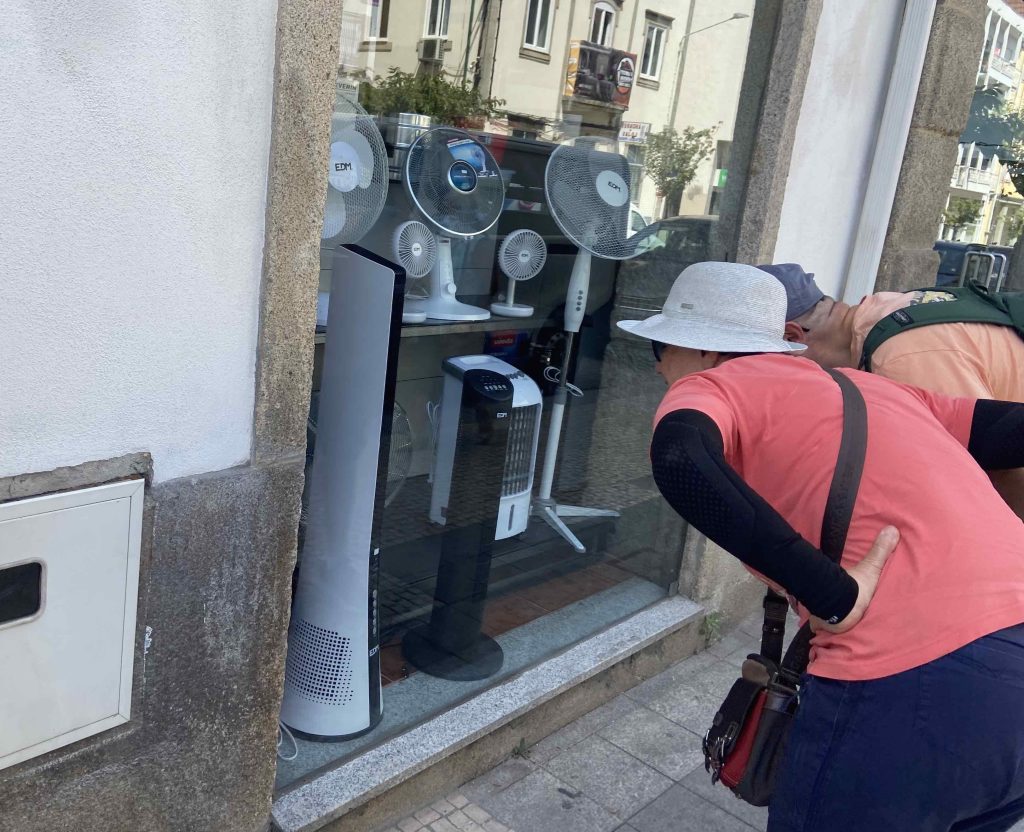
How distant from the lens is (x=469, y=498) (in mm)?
3434

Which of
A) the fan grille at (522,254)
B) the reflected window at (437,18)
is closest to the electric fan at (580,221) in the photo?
the fan grille at (522,254)

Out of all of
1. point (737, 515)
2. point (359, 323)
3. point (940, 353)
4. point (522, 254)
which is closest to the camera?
point (737, 515)

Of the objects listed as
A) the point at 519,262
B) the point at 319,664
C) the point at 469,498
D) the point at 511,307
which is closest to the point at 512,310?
the point at 511,307

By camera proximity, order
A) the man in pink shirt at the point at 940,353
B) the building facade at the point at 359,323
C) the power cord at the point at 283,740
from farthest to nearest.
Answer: the power cord at the point at 283,740 < the man in pink shirt at the point at 940,353 < the building facade at the point at 359,323

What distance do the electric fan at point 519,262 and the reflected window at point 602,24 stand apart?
746 millimetres

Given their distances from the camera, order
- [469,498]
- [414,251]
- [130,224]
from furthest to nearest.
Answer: [469,498], [414,251], [130,224]

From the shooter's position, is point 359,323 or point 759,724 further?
point 359,323

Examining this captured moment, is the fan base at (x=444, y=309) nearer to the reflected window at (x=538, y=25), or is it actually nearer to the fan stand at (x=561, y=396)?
the fan stand at (x=561, y=396)

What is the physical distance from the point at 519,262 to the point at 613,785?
193 centimetres

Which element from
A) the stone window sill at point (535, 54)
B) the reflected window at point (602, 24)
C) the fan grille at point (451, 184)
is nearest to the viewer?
the fan grille at point (451, 184)

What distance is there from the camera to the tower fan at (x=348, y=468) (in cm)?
269

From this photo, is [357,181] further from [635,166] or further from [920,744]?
[920,744]

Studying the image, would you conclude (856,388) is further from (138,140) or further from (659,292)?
(659,292)

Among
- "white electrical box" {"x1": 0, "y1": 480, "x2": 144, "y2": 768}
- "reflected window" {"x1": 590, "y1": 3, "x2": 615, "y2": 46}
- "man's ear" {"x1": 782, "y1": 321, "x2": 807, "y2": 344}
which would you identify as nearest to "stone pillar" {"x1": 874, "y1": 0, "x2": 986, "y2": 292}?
"reflected window" {"x1": 590, "y1": 3, "x2": 615, "y2": 46}
